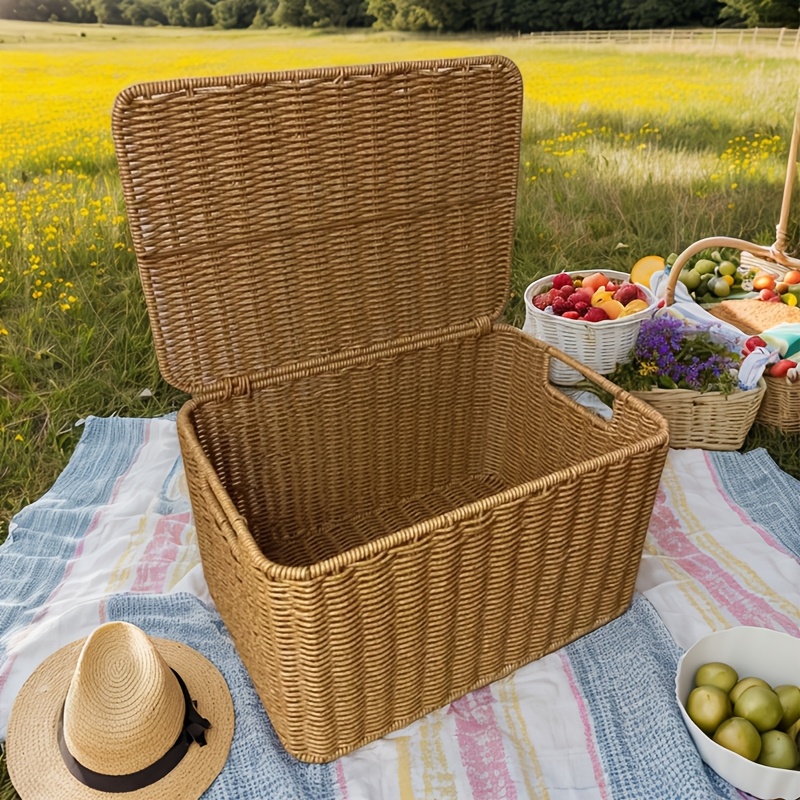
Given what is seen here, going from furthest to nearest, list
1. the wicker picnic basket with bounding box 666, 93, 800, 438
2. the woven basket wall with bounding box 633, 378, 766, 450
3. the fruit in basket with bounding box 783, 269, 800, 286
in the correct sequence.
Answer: the fruit in basket with bounding box 783, 269, 800, 286, the wicker picnic basket with bounding box 666, 93, 800, 438, the woven basket wall with bounding box 633, 378, 766, 450

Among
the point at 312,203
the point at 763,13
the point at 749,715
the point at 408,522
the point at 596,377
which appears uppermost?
the point at 763,13

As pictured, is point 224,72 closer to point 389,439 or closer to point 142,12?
point 142,12

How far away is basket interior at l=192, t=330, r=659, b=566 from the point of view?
57.4 inches

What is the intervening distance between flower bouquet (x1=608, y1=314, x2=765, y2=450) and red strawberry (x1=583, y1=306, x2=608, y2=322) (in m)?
0.12

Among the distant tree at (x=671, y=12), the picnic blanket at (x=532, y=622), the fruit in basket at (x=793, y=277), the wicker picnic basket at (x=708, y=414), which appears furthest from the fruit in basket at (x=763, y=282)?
the distant tree at (x=671, y=12)

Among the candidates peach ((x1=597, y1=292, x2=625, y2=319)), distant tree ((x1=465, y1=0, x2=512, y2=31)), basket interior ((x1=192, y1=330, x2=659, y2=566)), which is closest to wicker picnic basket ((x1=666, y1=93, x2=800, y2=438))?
peach ((x1=597, y1=292, x2=625, y2=319))

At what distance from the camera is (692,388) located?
194 centimetres

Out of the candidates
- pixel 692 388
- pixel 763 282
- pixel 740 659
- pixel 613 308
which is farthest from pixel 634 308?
pixel 740 659

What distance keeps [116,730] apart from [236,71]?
85.4 inches

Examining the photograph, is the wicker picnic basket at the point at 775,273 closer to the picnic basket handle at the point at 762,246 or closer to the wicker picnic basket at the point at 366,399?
the picnic basket handle at the point at 762,246

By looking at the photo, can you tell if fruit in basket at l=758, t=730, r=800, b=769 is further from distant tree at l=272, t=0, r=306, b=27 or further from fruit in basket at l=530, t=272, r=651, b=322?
distant tree at l=272, t=0, r=306, b=27

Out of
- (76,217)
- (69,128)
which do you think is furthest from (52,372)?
(69,128)

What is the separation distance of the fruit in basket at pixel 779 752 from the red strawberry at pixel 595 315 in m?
1.22

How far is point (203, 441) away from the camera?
138 cm
